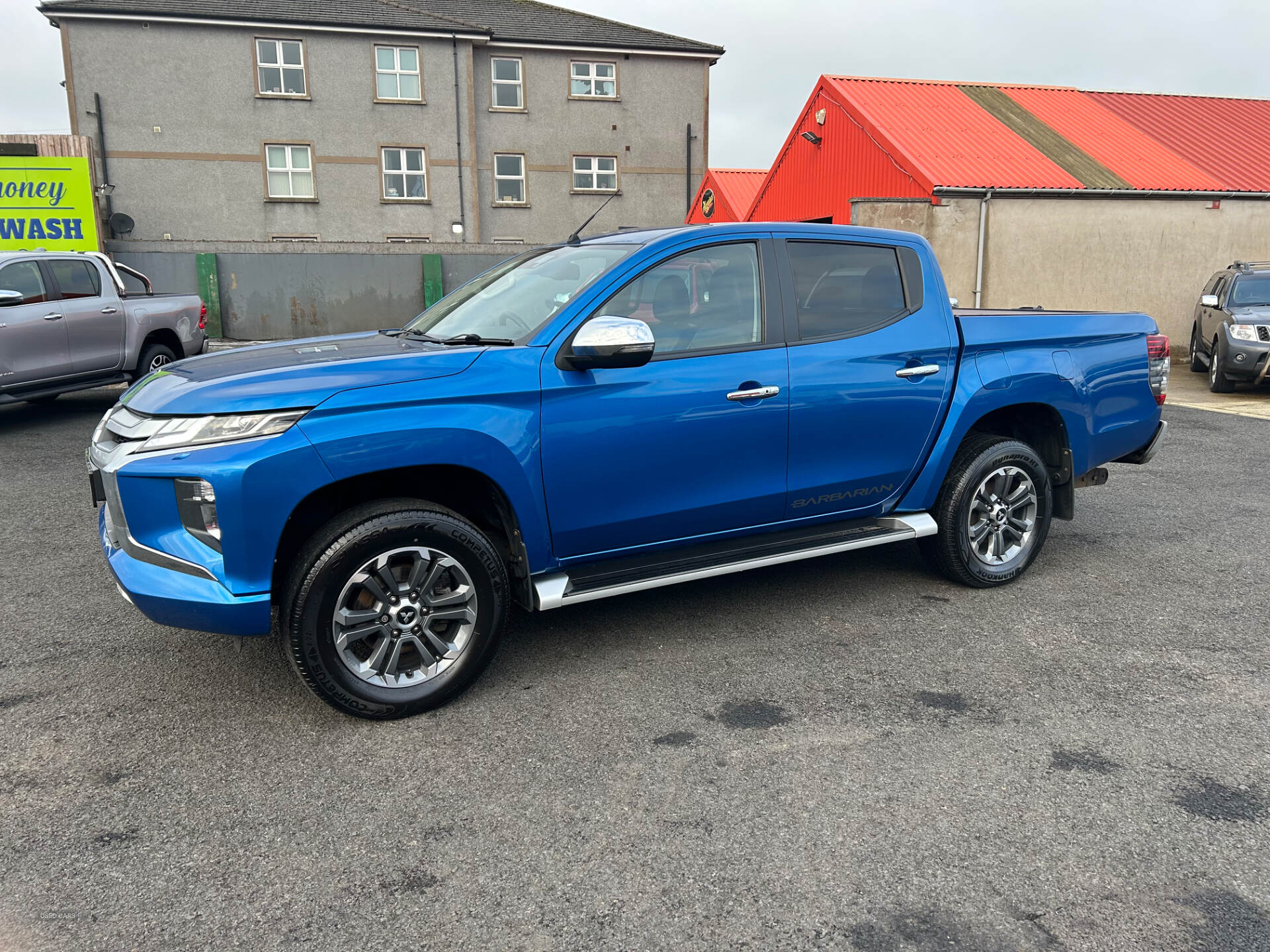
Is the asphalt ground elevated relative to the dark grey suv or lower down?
lower down

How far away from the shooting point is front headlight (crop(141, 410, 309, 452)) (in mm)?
3127

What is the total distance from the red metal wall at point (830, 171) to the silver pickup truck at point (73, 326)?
480 inches

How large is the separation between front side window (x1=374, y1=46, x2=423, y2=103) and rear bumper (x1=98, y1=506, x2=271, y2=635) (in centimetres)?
2862

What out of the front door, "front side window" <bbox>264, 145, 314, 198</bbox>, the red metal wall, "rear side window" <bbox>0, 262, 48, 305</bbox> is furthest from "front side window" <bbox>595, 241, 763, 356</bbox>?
"front side window" <bbox>264, 145, 314, 198</bbox>

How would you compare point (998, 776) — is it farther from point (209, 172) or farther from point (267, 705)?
point (209, 172)

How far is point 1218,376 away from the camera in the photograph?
44.3 ft

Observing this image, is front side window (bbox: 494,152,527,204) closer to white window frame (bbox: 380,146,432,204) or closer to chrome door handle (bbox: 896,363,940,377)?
white window frame (bbox: 380,146,432,204)

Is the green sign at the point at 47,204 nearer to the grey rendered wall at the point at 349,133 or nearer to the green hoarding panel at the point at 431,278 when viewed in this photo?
the grey rendered wall at the point at 349,133

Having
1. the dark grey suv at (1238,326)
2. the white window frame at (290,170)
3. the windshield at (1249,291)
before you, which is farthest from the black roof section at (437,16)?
the windshield at (1249,291)

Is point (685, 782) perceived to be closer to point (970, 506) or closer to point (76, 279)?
point (970, 506)

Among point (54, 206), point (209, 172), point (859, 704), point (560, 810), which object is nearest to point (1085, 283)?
point (859, 704)

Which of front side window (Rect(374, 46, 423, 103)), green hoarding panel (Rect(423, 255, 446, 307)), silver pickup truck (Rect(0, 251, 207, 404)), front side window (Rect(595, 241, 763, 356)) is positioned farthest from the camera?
front side window (Rect(374, 46, 423, 103))

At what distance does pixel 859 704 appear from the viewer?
11.6ft

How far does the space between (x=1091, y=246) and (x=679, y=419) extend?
1791 centimetres
